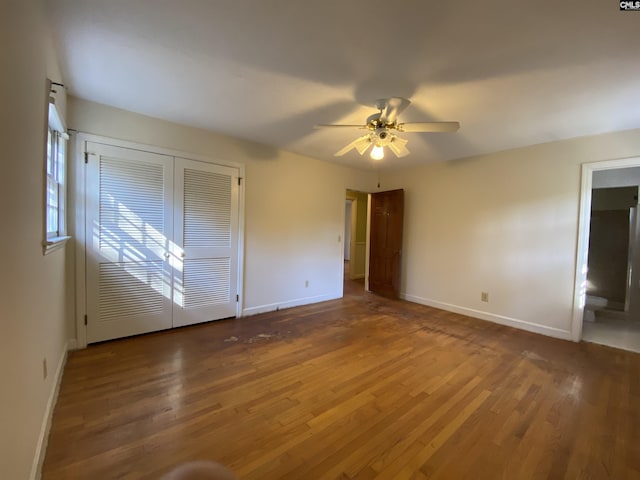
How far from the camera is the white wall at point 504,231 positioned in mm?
3254

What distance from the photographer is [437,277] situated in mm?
4516

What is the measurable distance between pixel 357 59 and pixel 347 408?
7.88 ft

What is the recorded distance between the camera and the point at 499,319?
3803 mm

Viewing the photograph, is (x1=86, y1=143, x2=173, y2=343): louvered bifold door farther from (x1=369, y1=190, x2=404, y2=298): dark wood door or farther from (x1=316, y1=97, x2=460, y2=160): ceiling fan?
(x1=369, y1=190, x2=404, y2=298): dark wood door

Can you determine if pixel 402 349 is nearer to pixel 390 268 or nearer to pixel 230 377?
pixel 230 377

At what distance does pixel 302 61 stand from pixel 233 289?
2.82m

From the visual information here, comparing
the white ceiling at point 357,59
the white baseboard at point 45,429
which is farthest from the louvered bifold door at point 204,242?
the white baseboard at point 45,429

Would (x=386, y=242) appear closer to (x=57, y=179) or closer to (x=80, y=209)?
(x=80, y=209)

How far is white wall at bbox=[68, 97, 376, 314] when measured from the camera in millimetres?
3127

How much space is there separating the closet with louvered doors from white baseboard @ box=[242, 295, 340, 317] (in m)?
0.26

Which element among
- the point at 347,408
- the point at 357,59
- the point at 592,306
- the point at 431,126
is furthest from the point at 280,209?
the point at 592,306

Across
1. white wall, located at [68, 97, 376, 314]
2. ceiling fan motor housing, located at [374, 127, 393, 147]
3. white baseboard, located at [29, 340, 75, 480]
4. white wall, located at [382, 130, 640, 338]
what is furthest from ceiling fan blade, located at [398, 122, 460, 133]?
white baseboard, located at [29, 340, 75, 480]

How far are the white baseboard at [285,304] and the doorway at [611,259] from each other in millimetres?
3307

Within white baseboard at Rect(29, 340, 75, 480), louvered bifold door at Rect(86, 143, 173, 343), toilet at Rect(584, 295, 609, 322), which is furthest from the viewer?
toilet at Rect(584, 295, 609, 322)
